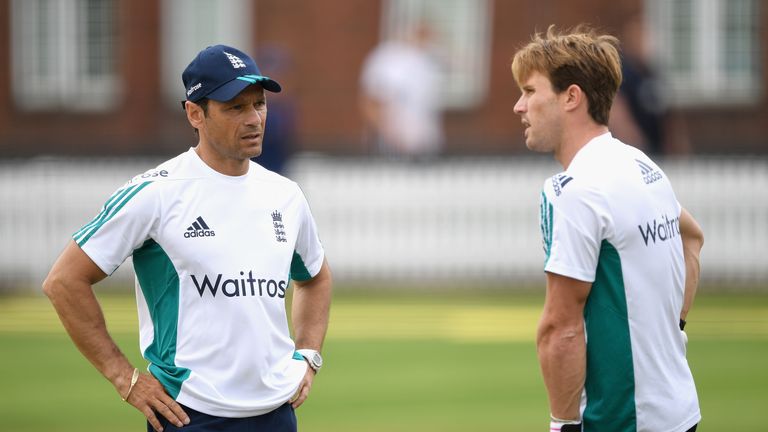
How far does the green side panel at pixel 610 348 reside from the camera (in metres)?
4.11

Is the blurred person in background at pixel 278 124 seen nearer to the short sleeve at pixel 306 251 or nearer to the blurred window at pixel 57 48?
the short sleeve at pixel 306 251

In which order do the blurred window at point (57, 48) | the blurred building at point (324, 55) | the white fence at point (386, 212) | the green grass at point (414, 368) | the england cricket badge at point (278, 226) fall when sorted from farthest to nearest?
the blurred window at point (57, 48), the blurred building at point (324, 55), the white fence at point (386, 212), the green grass at point (414, 368), the england cricket badge at point (278, 226)

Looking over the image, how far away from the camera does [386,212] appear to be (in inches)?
593

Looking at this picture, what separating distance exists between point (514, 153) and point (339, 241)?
7.66 ft

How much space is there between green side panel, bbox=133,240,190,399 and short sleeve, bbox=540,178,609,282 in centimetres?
127

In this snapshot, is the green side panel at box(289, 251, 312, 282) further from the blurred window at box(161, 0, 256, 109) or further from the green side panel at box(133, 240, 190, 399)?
the blurred window at box(161, 0, 256, 109)

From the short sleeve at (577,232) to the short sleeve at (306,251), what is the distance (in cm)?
100

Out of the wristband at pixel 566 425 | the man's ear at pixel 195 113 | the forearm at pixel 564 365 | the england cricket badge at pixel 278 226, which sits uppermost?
the man's ear at pixel 195 113

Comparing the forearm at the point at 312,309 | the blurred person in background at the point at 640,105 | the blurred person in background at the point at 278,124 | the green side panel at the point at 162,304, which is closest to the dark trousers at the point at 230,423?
the green side panel at the point at 162,304

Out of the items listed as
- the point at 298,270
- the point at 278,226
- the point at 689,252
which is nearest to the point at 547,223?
the point at 689,252

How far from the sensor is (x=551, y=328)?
4.09m

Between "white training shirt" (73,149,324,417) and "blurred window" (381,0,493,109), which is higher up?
"blurred window" (381,0,493,109)

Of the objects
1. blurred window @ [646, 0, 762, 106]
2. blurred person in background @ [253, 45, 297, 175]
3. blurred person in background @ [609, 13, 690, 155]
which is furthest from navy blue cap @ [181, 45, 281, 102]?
blurred window @ [646, 0, 762, 106]

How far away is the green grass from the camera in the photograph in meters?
8.23
